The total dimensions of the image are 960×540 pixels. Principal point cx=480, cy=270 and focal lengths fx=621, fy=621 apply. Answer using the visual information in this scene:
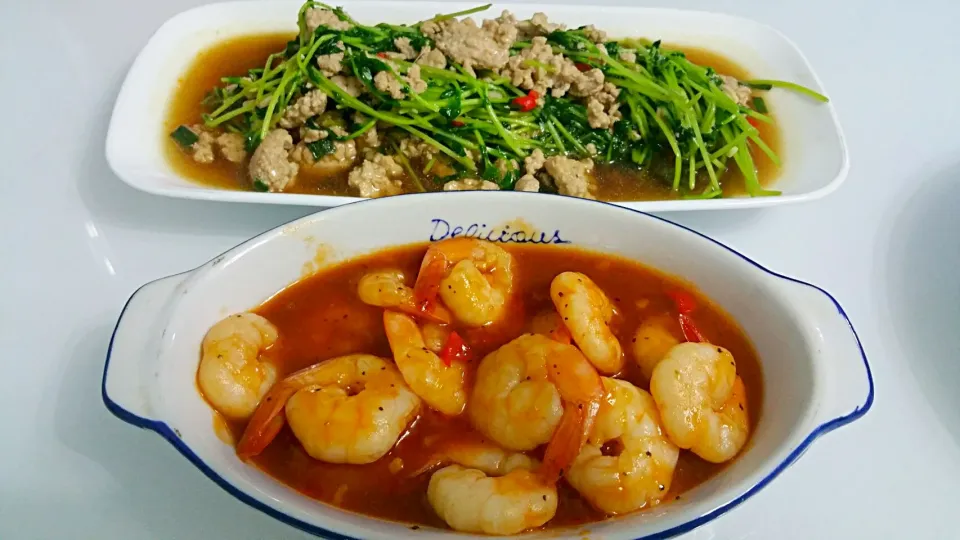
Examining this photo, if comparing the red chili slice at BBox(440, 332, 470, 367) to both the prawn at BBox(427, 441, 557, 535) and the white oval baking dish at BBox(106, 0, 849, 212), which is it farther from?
the white oval baking dish at BBox(106, 0, 849, 212)

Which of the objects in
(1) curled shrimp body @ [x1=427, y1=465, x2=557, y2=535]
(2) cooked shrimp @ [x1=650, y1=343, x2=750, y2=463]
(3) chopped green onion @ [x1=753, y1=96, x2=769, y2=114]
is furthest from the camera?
(3) chopped green onion @ [x1=753, y1=96, x2=769, y2=114]

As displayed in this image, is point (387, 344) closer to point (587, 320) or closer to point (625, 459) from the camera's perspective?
point (587, 320)

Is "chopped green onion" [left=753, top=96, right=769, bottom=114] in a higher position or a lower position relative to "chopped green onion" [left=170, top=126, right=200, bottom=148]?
higher

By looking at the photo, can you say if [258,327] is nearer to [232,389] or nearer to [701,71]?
[232,389]

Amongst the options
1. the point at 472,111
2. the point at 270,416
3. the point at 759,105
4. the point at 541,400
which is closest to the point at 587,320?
the point at 541,400

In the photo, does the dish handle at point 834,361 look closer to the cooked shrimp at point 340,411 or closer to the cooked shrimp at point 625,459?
the cooked shrimp at point 625,459

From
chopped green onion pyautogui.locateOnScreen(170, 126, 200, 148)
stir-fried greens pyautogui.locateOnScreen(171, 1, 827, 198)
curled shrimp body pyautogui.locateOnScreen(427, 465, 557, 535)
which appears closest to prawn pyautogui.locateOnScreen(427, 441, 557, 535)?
curled shrimp body pyautogui.locateOnScreen(427, 465, 557, 535)

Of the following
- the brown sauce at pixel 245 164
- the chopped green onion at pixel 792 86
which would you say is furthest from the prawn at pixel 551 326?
the chopped green onion at pixel 792 86
